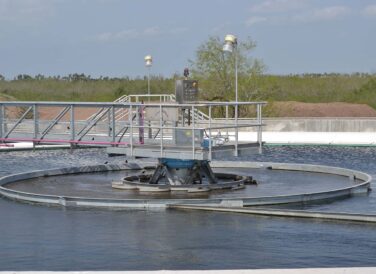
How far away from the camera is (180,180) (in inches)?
760

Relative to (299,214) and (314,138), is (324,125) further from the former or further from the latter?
(299,214)

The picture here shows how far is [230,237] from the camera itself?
1440 cm

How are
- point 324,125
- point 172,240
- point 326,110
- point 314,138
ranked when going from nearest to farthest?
point 172,240, point 314,138, point 324,125, point 326,110

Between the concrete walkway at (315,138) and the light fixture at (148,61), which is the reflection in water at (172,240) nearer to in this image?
the light fixture at (148,61)

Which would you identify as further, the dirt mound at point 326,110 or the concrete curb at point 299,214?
the dirt mound at point 326,110

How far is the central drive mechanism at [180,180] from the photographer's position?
62.5 feet

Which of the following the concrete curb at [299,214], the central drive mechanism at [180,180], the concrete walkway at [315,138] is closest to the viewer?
the concrete curb at [299,214]

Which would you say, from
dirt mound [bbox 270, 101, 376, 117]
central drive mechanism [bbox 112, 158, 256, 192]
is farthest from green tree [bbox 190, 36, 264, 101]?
central drive mechanism [bbox 112, 158, 256, 192]

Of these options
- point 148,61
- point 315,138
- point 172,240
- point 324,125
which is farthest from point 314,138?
point 172,240

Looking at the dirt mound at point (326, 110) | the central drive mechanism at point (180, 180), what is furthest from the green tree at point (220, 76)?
the central drive mechanism at point (180, 180)

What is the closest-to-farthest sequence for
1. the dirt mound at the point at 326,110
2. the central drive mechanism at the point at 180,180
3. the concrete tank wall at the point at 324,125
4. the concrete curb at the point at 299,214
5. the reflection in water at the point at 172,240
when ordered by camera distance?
the reflection in water at the point at 172,240 < the concrete curb at the point at 299,214 < the central drive mechanism at the point at 180,180 < the concrete tank wall at the point at 324,125 < the dirt mound at the point at 326,110

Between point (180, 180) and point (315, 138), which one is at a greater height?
point (315, 138)

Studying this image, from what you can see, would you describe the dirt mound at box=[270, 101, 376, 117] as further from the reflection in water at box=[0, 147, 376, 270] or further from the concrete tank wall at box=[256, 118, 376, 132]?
the reflection in water at box=[0, 147, 376, 270]

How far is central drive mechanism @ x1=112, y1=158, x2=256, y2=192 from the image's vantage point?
19.1m
